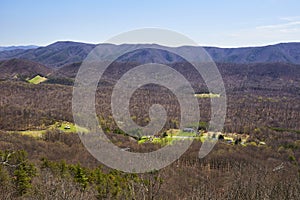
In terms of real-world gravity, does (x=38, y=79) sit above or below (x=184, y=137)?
above

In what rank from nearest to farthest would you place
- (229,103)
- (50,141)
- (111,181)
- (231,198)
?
(231,198), (111,181), (50,141), (229,103)

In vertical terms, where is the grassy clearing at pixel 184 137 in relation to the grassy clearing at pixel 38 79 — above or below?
below

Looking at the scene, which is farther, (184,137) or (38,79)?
(38,79)

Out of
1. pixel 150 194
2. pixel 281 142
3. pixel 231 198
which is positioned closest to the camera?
pixel 150 194

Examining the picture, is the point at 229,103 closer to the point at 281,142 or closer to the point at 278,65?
the point at 281,142

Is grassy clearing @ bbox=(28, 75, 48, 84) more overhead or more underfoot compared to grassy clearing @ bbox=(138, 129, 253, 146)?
more overhead

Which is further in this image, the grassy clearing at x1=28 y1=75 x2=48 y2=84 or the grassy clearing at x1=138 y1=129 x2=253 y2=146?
the grassy clearing at x1=28 y1=75 x2=48 y2=84

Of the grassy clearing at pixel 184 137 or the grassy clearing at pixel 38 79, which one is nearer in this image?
the grassy clearing at pixel 184 137

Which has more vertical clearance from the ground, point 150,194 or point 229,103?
point 150,194

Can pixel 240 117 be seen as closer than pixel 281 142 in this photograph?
No

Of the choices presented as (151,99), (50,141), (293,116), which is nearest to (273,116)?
(293,116)

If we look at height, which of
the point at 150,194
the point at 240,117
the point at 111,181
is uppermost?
the point at 150,194
